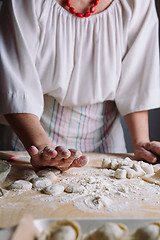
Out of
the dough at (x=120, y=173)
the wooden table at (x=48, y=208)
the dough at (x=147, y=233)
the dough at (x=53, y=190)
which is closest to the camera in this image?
the dough at (x=147, y=233)

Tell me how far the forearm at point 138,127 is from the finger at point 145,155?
0.23 feet

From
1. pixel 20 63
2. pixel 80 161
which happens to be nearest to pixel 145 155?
pixel 80 161

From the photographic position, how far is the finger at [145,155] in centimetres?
102

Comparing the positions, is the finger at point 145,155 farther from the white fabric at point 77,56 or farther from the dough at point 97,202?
the dough at point 97,202

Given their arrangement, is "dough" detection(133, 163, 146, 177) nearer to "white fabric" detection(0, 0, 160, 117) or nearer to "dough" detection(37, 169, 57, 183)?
"dough" detection(37, 169, 57, 183)

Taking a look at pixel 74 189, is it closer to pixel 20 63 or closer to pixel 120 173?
pixel 120 173

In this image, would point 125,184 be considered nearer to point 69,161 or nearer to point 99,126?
point 69,161

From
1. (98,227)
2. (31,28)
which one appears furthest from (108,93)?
(98,227)

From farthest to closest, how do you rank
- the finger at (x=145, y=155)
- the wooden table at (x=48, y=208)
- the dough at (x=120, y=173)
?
the finger at (x=145, y=155)
the dough at (x=120, y=173)
the wooden table at (x=48, y=208)

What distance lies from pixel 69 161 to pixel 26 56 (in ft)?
1.37

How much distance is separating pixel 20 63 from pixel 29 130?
25cm

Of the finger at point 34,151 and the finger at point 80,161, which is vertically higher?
the finger at point 34,151

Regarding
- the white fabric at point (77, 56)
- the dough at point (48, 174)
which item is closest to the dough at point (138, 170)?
the dough at point (48, 174)

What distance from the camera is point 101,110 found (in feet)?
4.15
